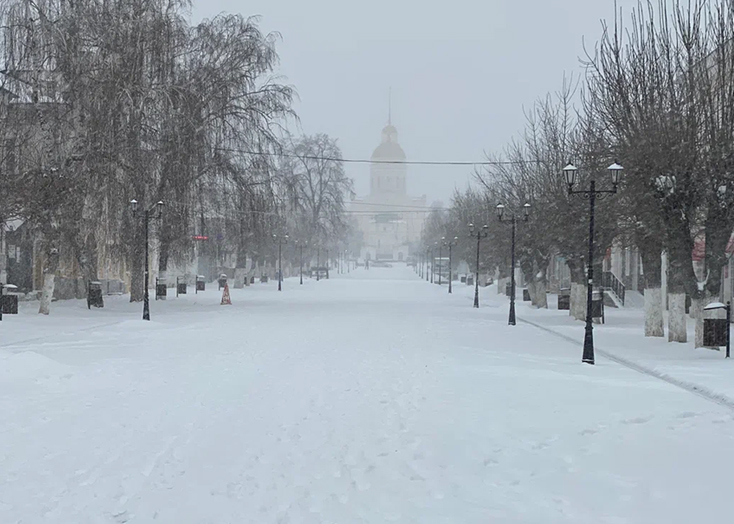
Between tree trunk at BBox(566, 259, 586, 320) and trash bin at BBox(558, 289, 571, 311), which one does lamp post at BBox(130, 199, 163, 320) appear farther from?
trash bin at BBox(558, 289, 571, 311)

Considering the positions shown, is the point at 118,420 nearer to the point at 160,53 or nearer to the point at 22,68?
the point at 22,68

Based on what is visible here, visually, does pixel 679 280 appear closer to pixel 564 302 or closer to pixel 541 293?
pixel 564 302

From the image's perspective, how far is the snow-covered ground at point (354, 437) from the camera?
7066 millimetres

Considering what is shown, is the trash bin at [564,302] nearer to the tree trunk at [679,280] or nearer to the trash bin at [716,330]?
the tree trunk at [679,280]

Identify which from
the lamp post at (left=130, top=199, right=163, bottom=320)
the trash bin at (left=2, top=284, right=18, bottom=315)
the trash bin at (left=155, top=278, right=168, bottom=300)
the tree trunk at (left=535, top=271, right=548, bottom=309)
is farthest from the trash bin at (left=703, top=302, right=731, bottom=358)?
the trash bin at (left=155, top=278, right=168, bottom=300)

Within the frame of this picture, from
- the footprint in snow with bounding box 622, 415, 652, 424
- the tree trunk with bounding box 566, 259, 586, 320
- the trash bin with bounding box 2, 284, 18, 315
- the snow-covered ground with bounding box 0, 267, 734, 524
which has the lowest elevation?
the snow-covered ground with bounding box 0, 267, 734, 524

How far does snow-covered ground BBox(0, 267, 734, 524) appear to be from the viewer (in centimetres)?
707

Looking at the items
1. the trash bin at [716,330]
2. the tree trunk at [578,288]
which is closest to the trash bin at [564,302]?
the tree trunk at [578,288]

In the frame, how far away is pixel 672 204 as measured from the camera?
21.0m

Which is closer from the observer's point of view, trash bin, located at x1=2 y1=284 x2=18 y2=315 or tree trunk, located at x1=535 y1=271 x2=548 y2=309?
trash bin, located at x1=2 y1=284 x2=18 y2=315

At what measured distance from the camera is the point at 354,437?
9.81m

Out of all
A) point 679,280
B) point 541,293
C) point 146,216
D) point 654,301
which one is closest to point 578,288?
point 654,301

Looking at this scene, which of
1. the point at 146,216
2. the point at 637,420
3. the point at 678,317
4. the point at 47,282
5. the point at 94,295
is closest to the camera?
the point at 637,420

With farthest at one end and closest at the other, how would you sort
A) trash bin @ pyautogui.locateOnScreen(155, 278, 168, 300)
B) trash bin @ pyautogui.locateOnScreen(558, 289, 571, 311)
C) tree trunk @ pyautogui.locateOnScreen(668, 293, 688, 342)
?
1. trash bin @ pyautogui.locateOnScreen(155, 278, 168, 300)
2. trash bin @ pyautogui.locateOnScreen(558, 289, 571, 311)
3. tree trunk @ pyautogui.locateOnScreen(668, 293, 688, 342)
